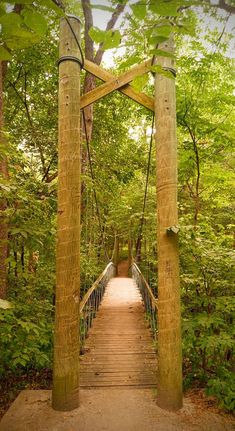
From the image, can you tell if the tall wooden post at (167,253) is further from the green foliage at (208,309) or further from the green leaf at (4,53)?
the green leaf at (4,53)

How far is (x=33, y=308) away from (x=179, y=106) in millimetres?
3285

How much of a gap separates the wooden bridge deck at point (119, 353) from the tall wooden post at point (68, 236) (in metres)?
1.07

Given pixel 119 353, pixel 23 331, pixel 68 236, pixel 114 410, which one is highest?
pixel 68 236

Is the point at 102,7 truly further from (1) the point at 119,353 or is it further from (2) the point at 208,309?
(1) the point at 119,353

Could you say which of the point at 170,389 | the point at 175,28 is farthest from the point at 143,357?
the point at 175,28

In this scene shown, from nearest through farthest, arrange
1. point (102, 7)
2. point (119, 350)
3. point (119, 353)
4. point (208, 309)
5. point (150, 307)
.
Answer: point (102, 7) → point (208, 309) → point (119, 353) → point (119, 350) → point (150, 307)

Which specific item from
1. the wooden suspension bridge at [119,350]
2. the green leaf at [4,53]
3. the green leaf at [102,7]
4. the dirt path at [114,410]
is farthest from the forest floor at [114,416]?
the green leaf at [102,7]

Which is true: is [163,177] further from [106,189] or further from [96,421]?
[106,189]

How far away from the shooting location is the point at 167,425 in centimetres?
208

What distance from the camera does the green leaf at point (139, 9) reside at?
60cm

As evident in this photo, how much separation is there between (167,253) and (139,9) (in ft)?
6.47

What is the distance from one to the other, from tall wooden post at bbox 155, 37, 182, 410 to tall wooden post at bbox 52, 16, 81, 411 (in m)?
0.67

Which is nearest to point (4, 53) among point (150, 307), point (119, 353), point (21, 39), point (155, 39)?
point (21, 39)

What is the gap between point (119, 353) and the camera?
4.07 m
